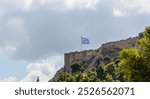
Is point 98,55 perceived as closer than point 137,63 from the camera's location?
No

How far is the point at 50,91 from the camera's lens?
8.15m

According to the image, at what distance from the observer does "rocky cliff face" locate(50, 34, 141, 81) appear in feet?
529

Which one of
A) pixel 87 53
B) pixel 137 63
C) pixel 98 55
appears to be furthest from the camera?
pixel 87 53

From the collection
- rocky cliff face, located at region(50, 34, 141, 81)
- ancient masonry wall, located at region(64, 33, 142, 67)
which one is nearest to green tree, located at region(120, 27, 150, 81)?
rocky cliff face, located at region(50, 34, 141, 81)

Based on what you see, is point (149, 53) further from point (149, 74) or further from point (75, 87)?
point (75, 87)

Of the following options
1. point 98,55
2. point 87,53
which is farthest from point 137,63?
point 87,53

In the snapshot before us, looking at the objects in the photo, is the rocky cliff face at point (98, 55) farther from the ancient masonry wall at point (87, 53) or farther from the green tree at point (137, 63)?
the green tree at point (137, 63)

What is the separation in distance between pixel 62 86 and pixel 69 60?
166704 mm

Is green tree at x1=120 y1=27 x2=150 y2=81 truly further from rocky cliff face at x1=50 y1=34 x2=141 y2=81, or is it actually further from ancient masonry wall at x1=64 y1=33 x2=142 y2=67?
ancient masonry wall at x1=64 y1=33 x2=142 y2=67

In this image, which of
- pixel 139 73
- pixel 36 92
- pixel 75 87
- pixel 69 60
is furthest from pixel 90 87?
pixel 69 60

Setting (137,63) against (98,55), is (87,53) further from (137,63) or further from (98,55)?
(137,63)

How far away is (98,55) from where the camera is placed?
169 meters

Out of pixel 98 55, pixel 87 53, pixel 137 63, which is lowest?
pixel 137 63

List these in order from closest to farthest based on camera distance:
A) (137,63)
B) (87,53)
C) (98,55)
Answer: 1. (137,63)
2. (98,55)
3. (87,53)
